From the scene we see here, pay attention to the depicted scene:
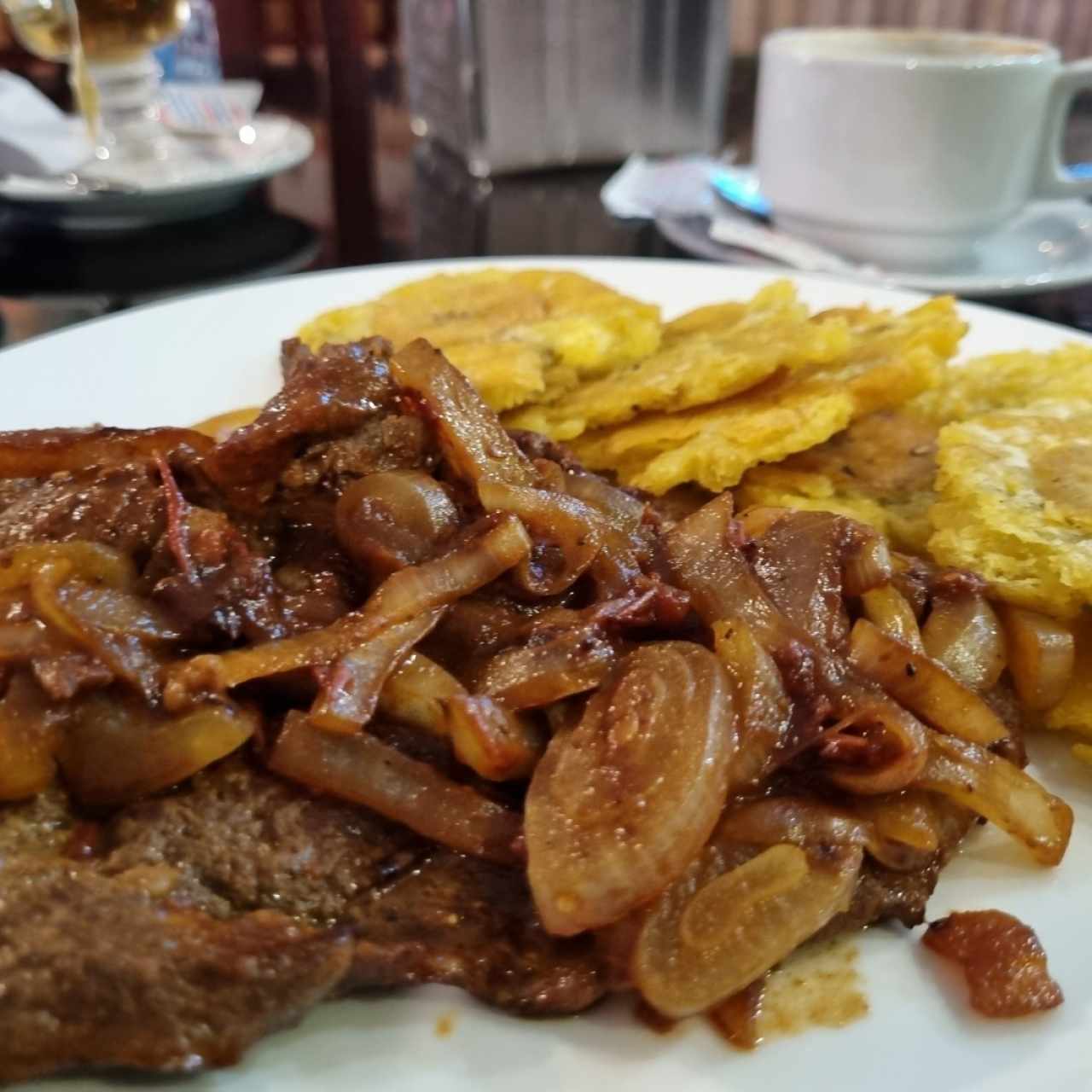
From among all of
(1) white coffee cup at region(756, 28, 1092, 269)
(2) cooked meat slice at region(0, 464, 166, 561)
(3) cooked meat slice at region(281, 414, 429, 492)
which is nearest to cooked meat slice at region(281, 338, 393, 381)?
(3) cooked meat slice at region(281, 414, 429, 492)

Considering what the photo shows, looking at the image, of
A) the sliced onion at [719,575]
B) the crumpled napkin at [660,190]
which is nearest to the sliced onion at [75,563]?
the sliced onion at [719,575]

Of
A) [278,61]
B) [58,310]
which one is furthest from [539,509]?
[278,61]

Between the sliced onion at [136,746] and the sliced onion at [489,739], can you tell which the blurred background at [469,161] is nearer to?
the sliced onion at [136,746]

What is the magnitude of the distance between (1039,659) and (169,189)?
3736 mm

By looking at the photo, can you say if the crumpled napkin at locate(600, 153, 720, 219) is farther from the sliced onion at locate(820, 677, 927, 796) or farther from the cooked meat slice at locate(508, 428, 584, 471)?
the sliced onion at locate(820, 677, 927, 796)

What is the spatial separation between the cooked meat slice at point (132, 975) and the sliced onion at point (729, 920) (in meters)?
0.40

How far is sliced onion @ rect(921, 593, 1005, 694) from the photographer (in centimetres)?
176

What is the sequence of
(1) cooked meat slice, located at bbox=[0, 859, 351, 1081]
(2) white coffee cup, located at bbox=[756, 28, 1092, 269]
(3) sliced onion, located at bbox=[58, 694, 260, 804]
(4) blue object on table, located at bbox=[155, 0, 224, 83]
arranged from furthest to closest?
(4) blue object on table, located at bbox=[155, 0, 224, 83], (2) white coffee cup, located at bbox=[756, 28, 1092, 269], (3) sliced onion, located at bbox=[58, 694, 260, 804], (1) cooked meat slice, located at bbox=[0, 859, 351, 1081]

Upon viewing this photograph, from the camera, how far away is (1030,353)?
2582 millimetres

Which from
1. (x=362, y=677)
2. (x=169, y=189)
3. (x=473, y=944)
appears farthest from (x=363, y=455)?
(x=169, y=189)

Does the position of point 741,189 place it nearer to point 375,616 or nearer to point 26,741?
point 375,616

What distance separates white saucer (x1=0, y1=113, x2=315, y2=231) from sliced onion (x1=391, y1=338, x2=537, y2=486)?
285 cm

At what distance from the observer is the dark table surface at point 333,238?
3.86 m

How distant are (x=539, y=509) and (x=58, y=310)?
2.61 meters
